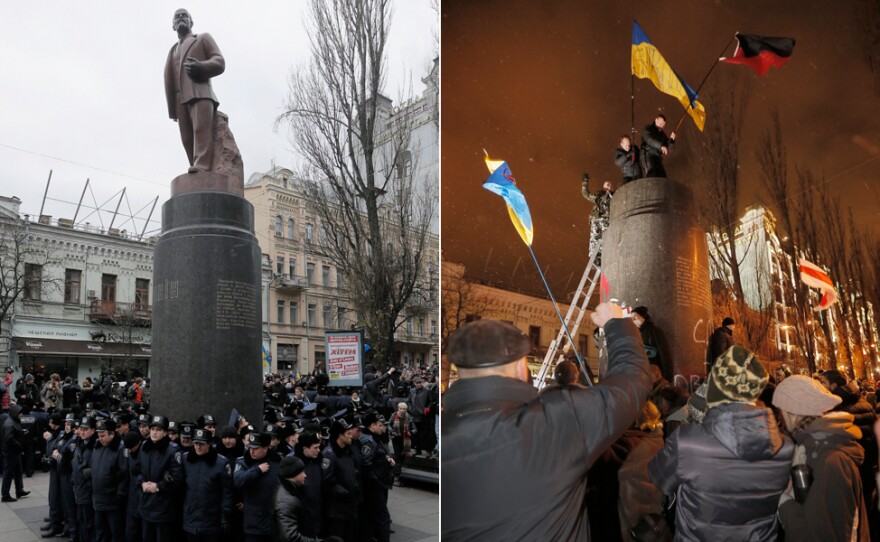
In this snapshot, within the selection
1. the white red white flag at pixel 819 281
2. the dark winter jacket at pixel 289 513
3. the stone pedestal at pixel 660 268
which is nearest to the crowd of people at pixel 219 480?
the dark winter jacket at pixel 289 513

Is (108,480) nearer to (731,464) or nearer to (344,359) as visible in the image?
(344,359)

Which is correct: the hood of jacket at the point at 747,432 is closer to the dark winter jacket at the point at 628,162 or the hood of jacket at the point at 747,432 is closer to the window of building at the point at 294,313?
the dark winter jacket at the point at 628,162

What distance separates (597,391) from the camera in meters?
1.69

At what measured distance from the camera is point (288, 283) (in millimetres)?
11703

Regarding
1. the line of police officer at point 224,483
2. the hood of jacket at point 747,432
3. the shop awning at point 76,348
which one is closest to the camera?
the hood of jacket at point 747,432

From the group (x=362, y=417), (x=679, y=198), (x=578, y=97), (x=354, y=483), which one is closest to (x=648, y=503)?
(x=679, y=198)

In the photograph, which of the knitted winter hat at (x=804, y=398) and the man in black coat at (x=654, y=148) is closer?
the knitted winter hat at (x=804, y=398)

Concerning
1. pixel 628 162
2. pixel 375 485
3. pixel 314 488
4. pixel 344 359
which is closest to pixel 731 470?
pixel 628 162

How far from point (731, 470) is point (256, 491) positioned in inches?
128

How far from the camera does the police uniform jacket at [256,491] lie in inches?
171

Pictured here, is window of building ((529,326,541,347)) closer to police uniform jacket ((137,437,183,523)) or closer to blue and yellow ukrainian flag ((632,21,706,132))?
blue and yellow ukrainian flag ((632,21,706,132))

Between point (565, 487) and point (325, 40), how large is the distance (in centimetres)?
845

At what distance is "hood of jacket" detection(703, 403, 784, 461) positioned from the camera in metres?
2.05

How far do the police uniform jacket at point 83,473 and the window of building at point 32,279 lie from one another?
22.2 ft
